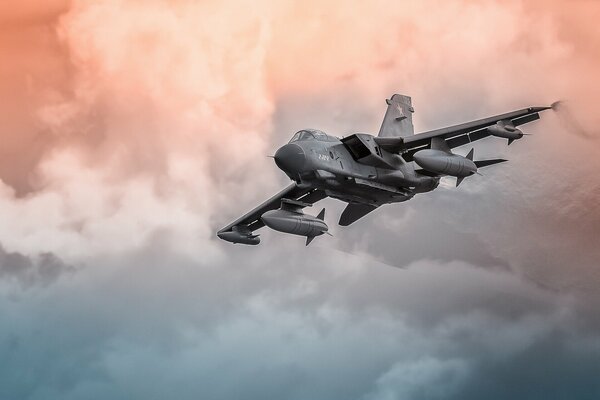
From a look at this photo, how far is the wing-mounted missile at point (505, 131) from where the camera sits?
59438 millimetres

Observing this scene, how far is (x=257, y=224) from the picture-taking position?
69188 millimetres

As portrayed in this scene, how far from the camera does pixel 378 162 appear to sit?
60.3 meters

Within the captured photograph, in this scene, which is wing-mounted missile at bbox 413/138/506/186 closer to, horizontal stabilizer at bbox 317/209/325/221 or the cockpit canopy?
the cockpit canopy

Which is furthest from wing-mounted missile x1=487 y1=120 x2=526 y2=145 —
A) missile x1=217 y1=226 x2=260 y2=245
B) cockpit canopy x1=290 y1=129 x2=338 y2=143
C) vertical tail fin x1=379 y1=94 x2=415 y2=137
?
missile x1=217 y1=226 x2=260 y2=245

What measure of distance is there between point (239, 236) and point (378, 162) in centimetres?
1131

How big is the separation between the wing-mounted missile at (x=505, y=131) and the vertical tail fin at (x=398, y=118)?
6.01m

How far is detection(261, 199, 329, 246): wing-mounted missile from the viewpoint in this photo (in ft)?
201

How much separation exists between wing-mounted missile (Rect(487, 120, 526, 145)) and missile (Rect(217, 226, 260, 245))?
15495 mm

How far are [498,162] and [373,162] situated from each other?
21.2 feet

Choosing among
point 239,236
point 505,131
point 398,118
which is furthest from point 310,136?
point 239,236

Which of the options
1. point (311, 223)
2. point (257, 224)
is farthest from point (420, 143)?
point (257, 224)

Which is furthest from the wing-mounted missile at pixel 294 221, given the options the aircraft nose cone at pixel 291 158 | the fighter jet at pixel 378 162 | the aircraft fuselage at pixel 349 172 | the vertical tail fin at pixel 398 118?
the vertical tail fin at pixel 398 118

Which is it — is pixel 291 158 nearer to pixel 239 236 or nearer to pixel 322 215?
pixel 322 215

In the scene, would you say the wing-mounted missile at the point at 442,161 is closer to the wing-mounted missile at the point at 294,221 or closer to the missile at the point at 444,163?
the missile at the point at 444,163
